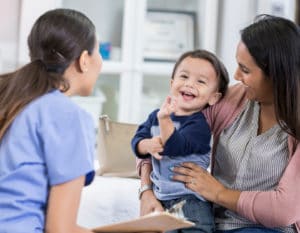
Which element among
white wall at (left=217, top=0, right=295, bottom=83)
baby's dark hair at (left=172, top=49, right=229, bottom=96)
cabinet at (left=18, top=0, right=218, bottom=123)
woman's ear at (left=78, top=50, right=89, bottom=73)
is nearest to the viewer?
woman's ear at (left=78, top=50, right=89, bottom=73)

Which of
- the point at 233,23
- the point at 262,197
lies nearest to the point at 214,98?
the point at 262,197

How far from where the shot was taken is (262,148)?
1.61 meters

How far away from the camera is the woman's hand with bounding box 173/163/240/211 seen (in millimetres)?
1571

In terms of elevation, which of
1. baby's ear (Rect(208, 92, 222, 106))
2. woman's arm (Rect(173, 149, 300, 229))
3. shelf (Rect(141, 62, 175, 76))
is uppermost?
baby's ear (Rect(208, 92, 222, 106))

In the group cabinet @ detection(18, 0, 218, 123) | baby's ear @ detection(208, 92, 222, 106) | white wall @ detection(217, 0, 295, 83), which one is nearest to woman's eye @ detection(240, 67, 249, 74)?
baby's ear @ detection(208, 92, 222, 106)

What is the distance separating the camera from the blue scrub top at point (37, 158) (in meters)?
1.24

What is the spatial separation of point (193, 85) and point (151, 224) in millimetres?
479

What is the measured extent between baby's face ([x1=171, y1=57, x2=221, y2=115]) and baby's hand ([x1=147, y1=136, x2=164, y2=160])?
0.12 meters

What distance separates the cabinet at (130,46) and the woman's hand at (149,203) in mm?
1352

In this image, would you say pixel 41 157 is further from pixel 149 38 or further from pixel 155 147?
pixel 149 38

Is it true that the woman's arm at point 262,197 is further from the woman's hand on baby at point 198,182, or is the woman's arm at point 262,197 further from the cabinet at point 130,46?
the cabinet at point 130,46

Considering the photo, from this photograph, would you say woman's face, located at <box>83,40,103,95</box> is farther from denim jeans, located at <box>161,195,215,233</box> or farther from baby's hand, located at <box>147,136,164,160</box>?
denim jeans, located at <box>161,195,215,233</box>

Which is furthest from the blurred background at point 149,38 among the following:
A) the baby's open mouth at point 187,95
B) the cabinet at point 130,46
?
the baby's open mouth at point 187,95

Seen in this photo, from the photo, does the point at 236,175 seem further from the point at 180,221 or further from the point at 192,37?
the point at 192,37
